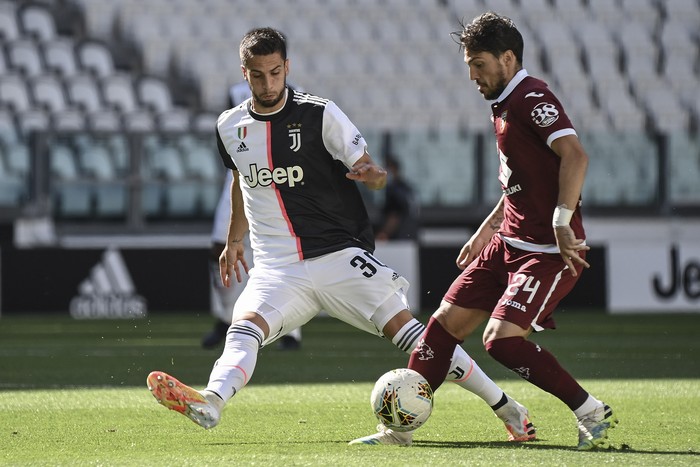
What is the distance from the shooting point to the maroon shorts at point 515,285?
17.5 feet

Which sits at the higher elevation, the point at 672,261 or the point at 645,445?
the point at 645,445

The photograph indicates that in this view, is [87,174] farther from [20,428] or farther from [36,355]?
[20,428]

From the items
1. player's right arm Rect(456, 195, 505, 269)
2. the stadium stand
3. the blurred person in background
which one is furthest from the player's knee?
the stadium stand

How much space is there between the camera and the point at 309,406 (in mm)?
7164

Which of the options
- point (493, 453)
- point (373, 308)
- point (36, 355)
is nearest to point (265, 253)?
point (373, 308)

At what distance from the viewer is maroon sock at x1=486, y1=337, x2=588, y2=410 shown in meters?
5.31

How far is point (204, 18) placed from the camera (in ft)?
67.2

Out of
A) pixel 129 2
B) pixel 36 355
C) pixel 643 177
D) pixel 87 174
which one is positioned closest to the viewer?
pixel 36 355

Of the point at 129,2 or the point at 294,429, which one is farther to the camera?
the point at 129,2

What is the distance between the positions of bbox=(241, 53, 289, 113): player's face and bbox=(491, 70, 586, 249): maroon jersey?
36.4 inches

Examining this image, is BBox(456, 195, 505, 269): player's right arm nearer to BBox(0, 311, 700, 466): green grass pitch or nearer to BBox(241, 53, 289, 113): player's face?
BBox(0, 311, 700, 466): green grass pitch

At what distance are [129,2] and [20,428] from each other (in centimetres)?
1487

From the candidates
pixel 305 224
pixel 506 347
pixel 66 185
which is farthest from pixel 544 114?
pixel 66 185

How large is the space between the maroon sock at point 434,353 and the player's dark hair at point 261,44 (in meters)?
1.30
